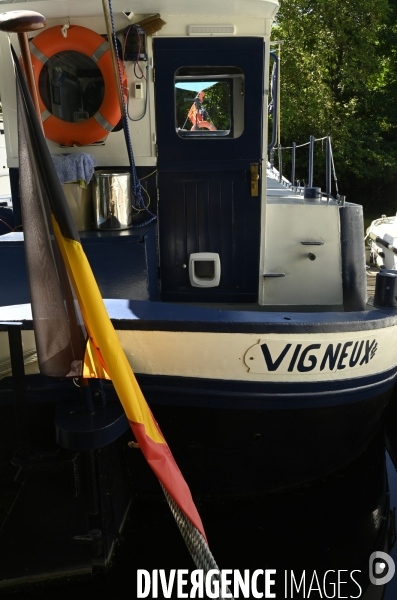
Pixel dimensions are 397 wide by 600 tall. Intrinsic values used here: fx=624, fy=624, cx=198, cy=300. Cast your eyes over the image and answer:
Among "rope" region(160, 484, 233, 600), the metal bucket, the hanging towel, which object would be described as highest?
the hanging towel

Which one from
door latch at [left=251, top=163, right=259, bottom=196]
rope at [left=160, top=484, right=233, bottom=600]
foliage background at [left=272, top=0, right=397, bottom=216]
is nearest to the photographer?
rope at [left=160, top=484, right=233, bottom=600]

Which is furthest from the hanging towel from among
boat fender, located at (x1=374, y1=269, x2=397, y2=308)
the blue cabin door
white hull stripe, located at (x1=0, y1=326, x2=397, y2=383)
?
boat fender, located at (x1=374, y1=269, x2=397, y2=308)

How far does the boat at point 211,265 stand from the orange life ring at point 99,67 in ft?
0.04

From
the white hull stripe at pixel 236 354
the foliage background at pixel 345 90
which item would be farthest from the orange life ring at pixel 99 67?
the foliage background at pixel 345 90

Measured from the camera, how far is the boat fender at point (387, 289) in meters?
4.24

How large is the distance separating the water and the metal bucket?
193cm

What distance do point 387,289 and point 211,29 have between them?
214cm

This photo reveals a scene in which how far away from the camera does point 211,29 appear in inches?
168

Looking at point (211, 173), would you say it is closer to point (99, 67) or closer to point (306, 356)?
point (99, 67)

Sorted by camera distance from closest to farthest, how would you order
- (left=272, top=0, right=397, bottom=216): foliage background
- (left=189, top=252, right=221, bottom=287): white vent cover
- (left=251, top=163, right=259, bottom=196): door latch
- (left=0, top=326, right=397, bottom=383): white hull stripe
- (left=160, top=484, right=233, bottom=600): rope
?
(left=160, top=484, right=233, bottom=600): rope, (left=0, top=326, right=397, bottom=383): white hull stripe, (left=251, top=163, right=259, bottom=196): door latch, (left=189, top=252, right=221, bottom=287): white vent cover, (left=272, top=0, right=397, bottom=216): foliage background

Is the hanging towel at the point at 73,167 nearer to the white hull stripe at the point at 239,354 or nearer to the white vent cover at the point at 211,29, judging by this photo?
the white vent cover at the point at 211,29

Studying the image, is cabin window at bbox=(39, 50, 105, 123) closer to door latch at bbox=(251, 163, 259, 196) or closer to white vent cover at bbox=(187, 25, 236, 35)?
white vent cover at bbox=(187, 25, 236, 35)

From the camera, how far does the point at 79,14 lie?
14.1 ft

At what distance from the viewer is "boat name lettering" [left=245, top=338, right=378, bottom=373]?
3.61m
